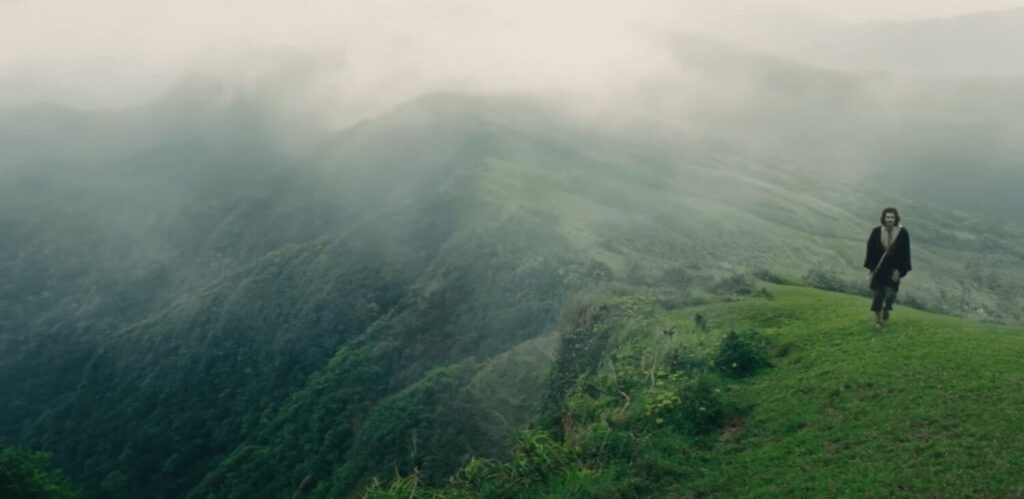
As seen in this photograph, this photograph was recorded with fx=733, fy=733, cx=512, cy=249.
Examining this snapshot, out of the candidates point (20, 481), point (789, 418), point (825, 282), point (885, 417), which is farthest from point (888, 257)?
point (20, 481)

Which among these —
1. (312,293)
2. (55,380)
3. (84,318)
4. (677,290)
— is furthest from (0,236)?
(677,290)

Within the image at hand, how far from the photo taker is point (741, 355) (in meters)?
14.0

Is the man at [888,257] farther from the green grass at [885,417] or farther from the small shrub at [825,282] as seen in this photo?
the small shrub at [825,282]

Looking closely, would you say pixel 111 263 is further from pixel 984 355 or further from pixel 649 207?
pixel 984 355

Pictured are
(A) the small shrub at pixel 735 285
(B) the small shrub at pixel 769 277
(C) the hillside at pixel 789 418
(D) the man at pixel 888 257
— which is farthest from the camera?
(B) the small shrub at pixel 769 277

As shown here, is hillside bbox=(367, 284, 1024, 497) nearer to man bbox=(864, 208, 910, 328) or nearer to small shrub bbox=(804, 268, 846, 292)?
man bbox=(864, 208, 910, 328)

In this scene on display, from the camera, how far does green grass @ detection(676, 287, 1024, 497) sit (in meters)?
9.21

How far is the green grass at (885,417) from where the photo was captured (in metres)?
9.21

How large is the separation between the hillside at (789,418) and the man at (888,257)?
2.80 ft

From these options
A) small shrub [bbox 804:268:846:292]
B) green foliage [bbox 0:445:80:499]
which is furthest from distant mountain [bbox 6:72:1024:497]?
green foliage [bbox 0:445:80:499]

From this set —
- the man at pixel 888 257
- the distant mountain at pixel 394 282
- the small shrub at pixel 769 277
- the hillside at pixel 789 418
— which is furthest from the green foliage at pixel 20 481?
the man at pixel 888 257

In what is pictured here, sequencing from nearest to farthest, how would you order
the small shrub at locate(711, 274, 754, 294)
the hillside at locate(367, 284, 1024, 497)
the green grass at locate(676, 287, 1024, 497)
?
the green grass at locate(676, 287, 1024, 497)
the hillside at locate(367, 284, 1024, 497)
the small shrub at locate(711, 274, 754, 294)

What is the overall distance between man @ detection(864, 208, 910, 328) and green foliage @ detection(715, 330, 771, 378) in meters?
2.37

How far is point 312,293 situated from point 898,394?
Result: 92.5m
